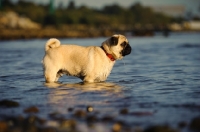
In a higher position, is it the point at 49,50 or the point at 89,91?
the point at 49,50

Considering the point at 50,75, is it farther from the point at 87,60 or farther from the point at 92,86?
the point at 92,86

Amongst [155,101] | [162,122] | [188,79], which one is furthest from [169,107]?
[188,79]

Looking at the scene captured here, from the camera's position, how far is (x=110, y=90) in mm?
9695

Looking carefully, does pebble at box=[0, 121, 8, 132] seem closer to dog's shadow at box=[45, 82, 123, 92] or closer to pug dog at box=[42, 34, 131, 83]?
dog's shadow at box=[45, 82, 123, 92]

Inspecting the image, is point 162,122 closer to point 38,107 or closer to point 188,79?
point 38,107

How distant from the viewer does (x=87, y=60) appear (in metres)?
10.4

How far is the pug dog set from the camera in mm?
10289

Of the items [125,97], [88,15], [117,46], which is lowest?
[125,97]

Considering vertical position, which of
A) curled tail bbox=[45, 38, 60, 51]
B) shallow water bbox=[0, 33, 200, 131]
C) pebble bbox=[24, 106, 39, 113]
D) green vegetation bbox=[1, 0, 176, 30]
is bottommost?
shallow water bbox=[0, 33, 200, 131]

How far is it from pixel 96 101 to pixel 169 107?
1.57 meters

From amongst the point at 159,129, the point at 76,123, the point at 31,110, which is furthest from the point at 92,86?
the point at 159,129

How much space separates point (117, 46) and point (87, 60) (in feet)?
2.84

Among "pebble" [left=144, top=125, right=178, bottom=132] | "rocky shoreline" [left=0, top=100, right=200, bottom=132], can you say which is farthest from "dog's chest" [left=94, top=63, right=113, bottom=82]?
"pebble" [left=144, top=125, right=178, bottom=132]

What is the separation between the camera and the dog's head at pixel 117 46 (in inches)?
412
